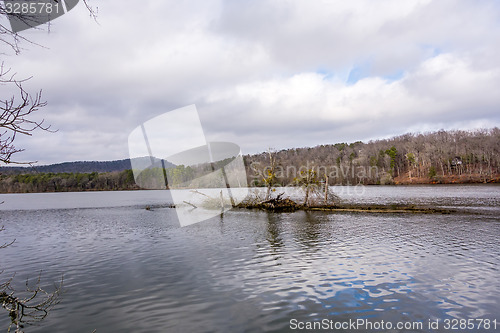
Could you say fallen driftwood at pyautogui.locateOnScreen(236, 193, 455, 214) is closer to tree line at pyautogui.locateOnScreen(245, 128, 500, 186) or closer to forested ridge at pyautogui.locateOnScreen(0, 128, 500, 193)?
forested ridge at pyautogui.locateOnScreen(0, 128, 500, 193)

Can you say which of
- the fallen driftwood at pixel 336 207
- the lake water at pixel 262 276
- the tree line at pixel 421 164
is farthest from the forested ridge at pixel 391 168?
the lake water at pixel 262 276

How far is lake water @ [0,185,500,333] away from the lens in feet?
23.9

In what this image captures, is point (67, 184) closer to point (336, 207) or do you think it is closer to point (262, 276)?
point (336, 207)

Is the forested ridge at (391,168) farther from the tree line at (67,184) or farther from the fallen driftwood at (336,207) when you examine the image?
the fallen driftwood at (336,207)

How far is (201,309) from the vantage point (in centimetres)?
784

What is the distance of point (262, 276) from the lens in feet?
33.7

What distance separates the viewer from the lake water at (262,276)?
287 inches

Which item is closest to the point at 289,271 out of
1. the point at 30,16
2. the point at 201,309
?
the point at 201,309

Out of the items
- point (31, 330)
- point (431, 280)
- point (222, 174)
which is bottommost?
point (431, 280)

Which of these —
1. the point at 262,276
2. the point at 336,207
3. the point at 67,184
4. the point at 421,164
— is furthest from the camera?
the point at 67,184

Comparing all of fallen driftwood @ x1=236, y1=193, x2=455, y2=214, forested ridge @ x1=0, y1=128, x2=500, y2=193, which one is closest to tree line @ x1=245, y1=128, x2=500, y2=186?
forested ridge @ x1=0, y1=128, x2=500, y2=193

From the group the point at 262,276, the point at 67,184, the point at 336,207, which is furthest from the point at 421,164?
the point at 67,184

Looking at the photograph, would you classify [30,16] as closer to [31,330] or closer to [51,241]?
[31,330]

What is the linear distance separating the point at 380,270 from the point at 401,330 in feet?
13.9
